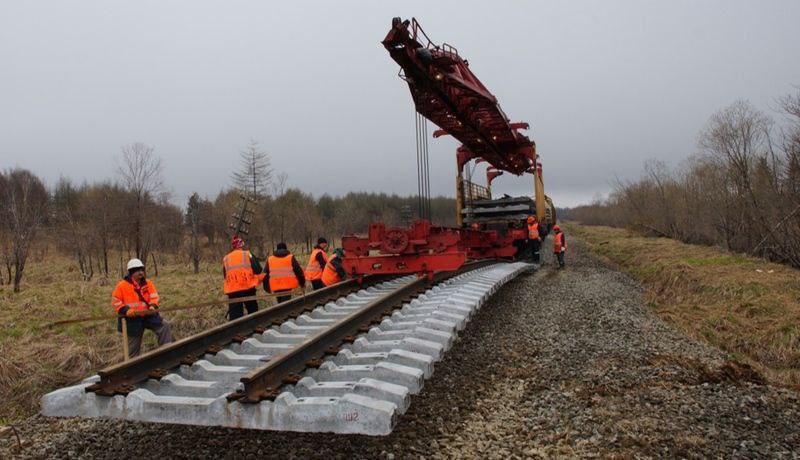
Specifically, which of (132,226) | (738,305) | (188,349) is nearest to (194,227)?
(132,226)

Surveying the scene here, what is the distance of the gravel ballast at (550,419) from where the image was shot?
323 cm

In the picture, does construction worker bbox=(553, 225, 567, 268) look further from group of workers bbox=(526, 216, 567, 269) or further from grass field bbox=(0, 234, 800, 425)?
grass field bbox=(0, 234, 800, 425)

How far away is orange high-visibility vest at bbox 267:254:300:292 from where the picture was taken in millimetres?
7398

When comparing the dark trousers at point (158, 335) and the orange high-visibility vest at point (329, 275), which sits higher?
the orange high-visibility vest at point (329, 275)

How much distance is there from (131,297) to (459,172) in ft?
31.8

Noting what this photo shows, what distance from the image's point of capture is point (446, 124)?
10.6 m

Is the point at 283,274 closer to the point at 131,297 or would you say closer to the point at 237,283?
the point at 237,283

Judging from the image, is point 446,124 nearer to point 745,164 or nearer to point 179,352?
point 179,352

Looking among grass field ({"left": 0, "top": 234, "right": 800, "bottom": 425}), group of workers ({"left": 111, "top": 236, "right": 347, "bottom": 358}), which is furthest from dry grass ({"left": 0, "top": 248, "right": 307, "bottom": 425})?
group of workers ({"left": 111, "top": 236, "right": 347, "bottom": 358})

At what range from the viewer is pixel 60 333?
8086mm

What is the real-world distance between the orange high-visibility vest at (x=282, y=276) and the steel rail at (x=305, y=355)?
78.5 inches

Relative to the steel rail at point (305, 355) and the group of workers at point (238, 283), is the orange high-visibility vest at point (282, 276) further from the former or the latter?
the steel rail at point (305, 355)

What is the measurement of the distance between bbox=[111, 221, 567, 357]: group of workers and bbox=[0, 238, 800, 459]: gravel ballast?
4.30 feet

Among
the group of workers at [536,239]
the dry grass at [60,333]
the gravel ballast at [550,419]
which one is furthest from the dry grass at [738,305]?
the dry grass at [60,333]
